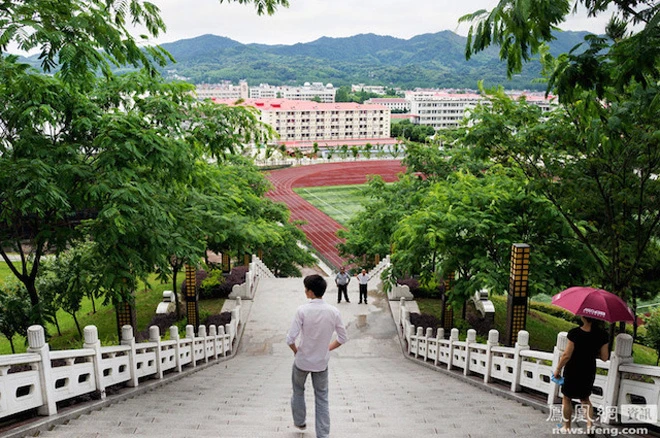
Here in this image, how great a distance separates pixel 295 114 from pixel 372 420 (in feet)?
386

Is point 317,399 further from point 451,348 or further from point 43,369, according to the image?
point 451,348

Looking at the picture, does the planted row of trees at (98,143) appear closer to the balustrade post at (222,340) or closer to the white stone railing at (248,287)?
the balustrade post at (222,340)

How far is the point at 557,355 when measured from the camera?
6180 mm

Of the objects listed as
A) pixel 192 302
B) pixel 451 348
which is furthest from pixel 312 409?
pixel 192 302

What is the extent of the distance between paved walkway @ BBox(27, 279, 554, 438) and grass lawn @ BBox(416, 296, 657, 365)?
515cm

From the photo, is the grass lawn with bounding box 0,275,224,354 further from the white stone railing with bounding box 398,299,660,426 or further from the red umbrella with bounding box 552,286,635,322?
the red umbrella with bounding box 552,286,635,322

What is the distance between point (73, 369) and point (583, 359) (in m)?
5.75

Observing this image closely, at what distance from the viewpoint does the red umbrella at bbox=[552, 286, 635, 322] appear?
5.24m

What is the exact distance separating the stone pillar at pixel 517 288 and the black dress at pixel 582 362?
4479 millimetres

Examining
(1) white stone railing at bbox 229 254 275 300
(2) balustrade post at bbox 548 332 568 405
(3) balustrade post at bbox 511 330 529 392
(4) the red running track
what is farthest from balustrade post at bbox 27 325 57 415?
(4) the red running track

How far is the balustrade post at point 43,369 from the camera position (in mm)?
5734

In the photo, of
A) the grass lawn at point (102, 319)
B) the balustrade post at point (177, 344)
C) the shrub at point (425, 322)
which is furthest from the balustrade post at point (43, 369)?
the shrub at point (425, 322)

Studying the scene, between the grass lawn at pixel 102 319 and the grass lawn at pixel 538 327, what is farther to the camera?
the grass lawn at pixel 102 319

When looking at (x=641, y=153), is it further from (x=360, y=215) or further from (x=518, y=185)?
(x=360, y=215)
